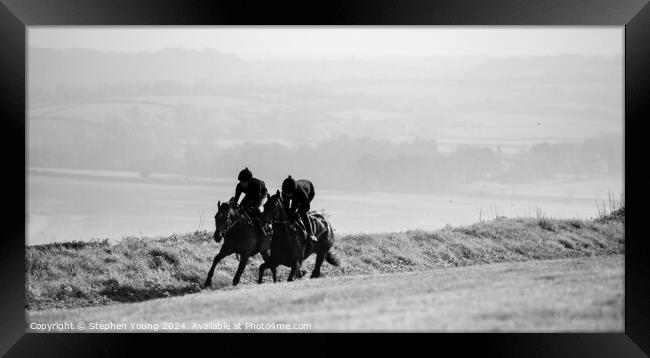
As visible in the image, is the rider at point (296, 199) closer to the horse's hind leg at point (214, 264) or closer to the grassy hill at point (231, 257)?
the horse's hind leg at point (214, 264)

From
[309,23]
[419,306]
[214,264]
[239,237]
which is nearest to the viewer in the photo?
[419,306]

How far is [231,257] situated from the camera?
62.6ft

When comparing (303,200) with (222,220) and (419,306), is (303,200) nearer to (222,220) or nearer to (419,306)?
(222,220)

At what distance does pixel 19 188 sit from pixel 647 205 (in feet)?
32.0

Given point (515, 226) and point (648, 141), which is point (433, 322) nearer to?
point (648, 141)

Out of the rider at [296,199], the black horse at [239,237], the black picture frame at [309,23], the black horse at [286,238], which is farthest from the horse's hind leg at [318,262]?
the black picture frame at [309,23]

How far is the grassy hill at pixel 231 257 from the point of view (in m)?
16.3

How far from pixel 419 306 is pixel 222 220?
16.1 ft

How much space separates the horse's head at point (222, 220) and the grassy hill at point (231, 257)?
2.23 meters

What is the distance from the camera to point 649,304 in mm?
12086

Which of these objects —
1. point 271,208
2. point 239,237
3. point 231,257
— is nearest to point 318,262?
point 239,237

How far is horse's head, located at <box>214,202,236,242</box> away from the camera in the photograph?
15.0 meters

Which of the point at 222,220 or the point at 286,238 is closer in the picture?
the point at 222,220

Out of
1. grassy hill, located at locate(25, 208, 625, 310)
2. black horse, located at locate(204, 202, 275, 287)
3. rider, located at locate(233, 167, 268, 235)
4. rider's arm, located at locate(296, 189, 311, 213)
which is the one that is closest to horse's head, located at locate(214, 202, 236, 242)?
black horse, located at locate(204, 202, 275, 287)
